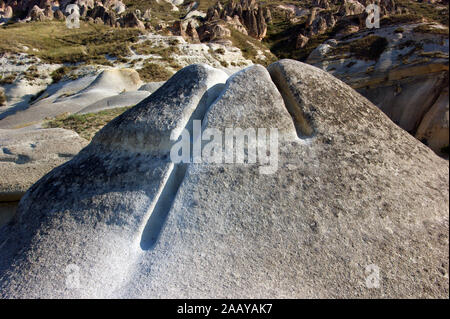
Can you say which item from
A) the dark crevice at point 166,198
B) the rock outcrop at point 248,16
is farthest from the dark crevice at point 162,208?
the rock outcrop at point 248,16

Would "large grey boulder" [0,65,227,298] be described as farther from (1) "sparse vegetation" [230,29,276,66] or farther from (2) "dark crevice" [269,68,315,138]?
(1) "sparse vegetation" [230,29,276,66]

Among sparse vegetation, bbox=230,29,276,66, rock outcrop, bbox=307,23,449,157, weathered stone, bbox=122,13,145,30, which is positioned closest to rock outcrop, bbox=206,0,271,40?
sparse vegetation, bbox=230,29,276,66

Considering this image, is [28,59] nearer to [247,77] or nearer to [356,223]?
[247,77]

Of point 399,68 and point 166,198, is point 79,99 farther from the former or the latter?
point 166,198

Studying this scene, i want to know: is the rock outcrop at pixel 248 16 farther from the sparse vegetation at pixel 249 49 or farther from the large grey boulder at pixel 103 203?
the large grey boulder at pixel 103 203

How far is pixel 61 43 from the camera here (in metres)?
27.3

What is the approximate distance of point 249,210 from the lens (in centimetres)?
229

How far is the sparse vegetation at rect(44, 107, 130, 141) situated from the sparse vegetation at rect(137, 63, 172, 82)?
8.96 metres

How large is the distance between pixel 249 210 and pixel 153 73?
17956 mm

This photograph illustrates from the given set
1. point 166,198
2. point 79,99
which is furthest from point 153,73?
point 166,198

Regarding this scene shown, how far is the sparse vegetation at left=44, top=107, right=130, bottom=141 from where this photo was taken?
7.62 metres

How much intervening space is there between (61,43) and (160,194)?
30615 mm

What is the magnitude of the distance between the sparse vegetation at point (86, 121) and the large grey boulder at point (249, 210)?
195 inches

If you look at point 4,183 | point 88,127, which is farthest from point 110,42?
Answer: point 4,183
